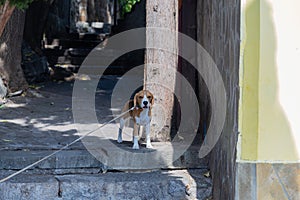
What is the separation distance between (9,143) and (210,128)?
2.26 meters

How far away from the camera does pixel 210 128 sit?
18.4ft

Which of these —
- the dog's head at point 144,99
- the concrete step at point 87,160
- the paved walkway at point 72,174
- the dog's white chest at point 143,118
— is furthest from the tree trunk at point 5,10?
the dog's white chest at point 143,118

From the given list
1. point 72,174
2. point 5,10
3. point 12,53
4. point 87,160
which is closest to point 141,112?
point 87,160

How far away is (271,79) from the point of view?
156 inches

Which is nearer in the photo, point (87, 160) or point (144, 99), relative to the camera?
point (87, 160)

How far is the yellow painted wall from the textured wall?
0.15m

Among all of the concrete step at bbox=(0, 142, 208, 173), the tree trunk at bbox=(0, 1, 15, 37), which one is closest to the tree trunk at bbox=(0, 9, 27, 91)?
the concrete step at bbox=(0, 142, 208, 173)

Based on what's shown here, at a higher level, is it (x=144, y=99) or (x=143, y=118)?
(x=144, y=99)

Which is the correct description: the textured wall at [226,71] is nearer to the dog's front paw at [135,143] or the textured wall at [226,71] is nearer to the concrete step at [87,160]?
the concrete step at [87,160]

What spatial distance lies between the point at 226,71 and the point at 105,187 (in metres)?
1.58

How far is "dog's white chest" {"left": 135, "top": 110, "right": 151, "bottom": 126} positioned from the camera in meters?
5.89

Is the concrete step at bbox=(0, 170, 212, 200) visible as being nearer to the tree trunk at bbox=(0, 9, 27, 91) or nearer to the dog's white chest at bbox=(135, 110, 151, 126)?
the dog's white chest at bbox=(135, 110, 151, 126)

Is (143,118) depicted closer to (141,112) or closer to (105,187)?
(141,112)

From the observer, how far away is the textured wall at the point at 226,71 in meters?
4.26
